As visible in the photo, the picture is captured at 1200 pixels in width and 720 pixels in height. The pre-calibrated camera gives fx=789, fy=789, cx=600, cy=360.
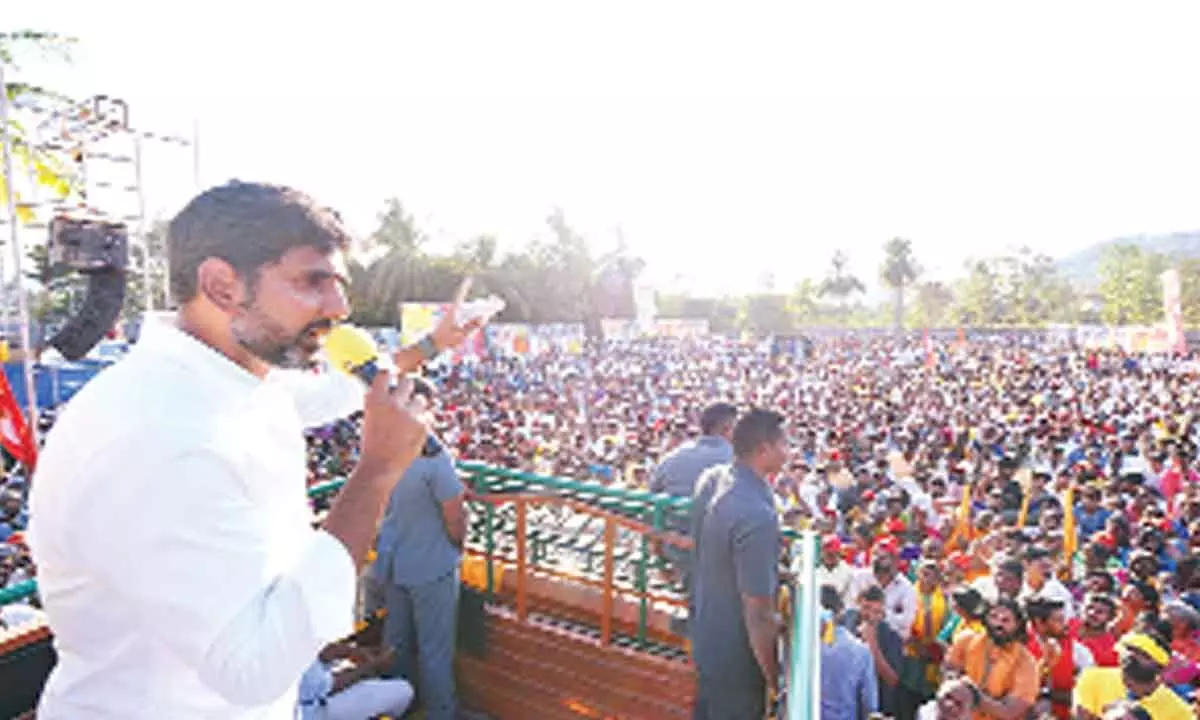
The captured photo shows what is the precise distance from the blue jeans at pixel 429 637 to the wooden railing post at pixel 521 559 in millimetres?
294

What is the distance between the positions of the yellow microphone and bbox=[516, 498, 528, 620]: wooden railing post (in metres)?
2.14

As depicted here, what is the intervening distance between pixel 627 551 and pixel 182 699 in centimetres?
336

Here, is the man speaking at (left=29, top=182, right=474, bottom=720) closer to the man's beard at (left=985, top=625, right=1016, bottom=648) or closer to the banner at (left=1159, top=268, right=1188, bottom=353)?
the man's beard at (left=985, top=625, right=1016, bottom=648)

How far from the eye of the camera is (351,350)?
1.49 metres

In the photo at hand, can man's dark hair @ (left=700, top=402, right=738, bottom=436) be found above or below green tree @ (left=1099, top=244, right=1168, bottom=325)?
below

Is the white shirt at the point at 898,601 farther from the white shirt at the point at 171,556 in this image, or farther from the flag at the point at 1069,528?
the white shirt at the point at 171,556

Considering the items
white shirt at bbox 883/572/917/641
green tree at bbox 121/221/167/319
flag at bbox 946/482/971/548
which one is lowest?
flag at bbox 946/482/971/548

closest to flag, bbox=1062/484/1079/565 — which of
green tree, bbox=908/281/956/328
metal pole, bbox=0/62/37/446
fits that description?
metal pole, bbox=0/62/37/446

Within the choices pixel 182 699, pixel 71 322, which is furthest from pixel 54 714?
pixel 71 322

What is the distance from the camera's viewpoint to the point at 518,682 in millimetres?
3621

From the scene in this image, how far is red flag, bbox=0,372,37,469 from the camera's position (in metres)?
6.61

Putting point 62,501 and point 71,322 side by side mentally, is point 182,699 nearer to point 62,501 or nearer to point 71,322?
point 62,501

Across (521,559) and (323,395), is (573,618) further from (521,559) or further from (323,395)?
(323,395)

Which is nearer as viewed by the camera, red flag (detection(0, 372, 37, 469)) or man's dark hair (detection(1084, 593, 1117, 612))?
man's dark hair (detection(1084, 593, 1117, 612))
